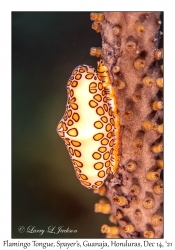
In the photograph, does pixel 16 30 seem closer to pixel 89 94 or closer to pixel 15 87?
pixel 15 87

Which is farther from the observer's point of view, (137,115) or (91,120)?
(137,115)
